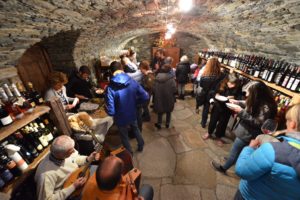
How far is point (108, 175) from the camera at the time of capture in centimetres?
116

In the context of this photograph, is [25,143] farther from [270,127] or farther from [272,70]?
[272,70]

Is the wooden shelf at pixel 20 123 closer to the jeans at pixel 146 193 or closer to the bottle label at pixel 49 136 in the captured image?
the bottle label at pixel 49 136

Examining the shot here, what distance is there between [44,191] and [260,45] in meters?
4.29

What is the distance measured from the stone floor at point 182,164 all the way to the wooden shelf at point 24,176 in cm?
162

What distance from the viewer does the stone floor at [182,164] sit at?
235 cm

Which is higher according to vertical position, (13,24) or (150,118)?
(13,24)

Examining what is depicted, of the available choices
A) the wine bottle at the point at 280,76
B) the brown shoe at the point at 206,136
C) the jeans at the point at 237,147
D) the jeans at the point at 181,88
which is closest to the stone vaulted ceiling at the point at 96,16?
the wine bottle at the point at 280,76

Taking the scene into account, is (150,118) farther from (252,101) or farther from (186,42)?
(186,42)

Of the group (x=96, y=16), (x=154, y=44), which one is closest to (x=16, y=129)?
(x=96, y=16)

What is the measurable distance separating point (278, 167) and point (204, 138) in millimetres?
2529

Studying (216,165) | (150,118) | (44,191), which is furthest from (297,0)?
(150,118)

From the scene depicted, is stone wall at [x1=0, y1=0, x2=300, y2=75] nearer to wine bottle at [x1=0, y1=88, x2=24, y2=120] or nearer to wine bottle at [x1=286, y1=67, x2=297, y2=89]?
wine bottle at [x1=286, y1=67, x2=297, y2=89]

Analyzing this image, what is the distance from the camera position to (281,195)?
3.63 feet

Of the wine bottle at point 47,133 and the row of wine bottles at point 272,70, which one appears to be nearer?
the wine bottle at point 47,133
